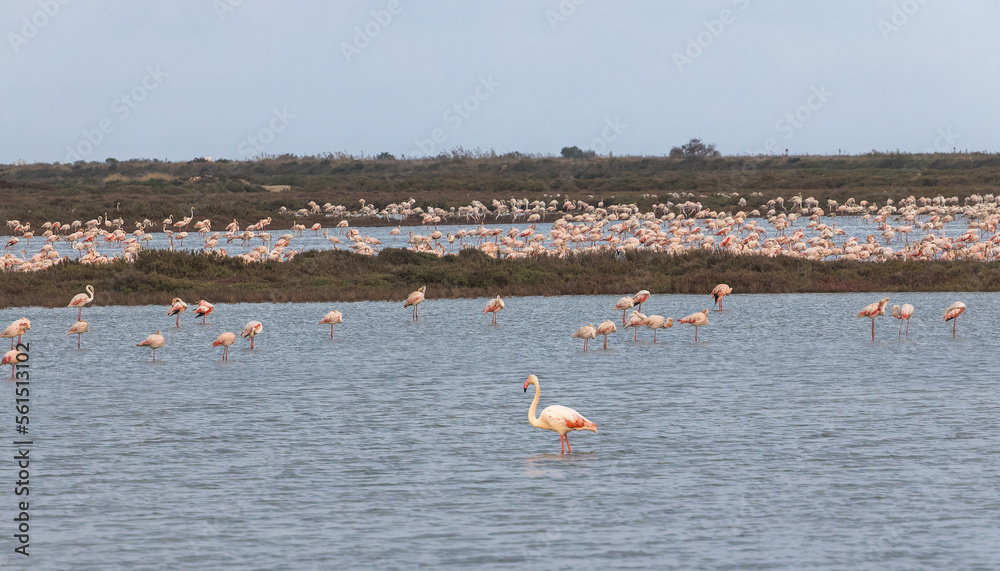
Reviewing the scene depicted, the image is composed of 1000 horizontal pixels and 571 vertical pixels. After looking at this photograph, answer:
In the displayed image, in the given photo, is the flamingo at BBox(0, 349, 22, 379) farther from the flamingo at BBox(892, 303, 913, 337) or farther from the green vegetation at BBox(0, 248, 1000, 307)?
the flamingo at BBox(892, 303, 913, 337)

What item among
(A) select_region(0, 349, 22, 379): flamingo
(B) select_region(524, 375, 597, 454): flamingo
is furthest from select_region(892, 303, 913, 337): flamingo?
(A) select_region(0, 349, 22, 379): flamingo

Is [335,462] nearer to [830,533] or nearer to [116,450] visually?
[116,450]

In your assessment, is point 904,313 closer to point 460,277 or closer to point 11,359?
point 460,277

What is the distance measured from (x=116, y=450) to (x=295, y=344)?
27.4 ft

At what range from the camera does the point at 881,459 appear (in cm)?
1073

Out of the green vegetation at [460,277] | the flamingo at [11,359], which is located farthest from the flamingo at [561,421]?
the green vegetation at [460,277]

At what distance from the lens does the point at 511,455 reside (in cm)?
1105

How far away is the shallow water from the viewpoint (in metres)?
8.34

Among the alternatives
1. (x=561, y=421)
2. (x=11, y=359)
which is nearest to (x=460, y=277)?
(x=11, y=359)

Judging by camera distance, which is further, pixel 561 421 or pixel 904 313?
pixel 904 313

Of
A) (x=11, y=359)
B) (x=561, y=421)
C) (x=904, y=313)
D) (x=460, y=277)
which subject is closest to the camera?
(x=561, y=421)

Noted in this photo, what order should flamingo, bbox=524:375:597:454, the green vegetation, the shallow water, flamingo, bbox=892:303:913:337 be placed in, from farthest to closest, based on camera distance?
the green vegetation
flamingo, bbox=892:303:913:337
flamingo, bbox=524:375:597:454
the shallow water

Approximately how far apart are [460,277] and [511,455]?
56.8 ft

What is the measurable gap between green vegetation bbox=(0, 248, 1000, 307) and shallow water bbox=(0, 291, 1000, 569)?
7040 mm
